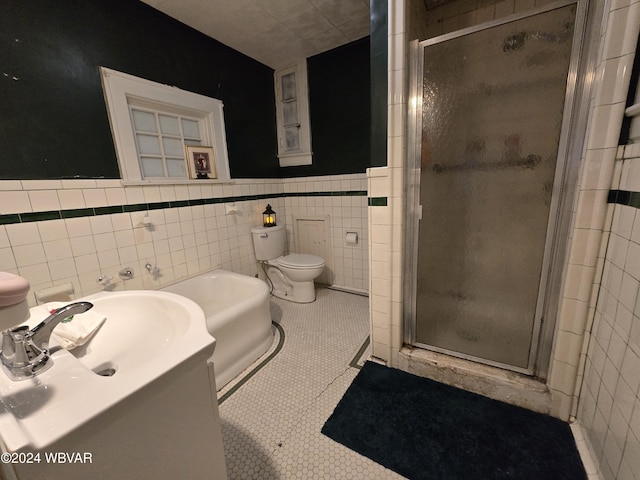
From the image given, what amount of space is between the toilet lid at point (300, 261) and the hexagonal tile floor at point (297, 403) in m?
0.45

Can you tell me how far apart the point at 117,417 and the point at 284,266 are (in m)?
1.95

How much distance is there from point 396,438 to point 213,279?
64.0 inches

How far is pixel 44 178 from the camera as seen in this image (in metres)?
1.38

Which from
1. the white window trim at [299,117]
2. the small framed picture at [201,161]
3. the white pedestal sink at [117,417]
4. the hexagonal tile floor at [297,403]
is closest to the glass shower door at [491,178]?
the hexagonal tile floor at [297,403]

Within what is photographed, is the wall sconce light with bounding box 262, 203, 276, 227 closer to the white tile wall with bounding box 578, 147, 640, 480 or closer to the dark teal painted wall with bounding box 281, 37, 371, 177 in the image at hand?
the dark teal painted wall with bounding box 281, 37, 371, 177

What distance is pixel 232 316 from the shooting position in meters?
1.58

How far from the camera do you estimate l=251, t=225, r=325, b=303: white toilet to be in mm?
2406

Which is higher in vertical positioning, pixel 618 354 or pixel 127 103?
pixel 127 103

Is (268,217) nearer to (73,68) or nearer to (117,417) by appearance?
(73,68)

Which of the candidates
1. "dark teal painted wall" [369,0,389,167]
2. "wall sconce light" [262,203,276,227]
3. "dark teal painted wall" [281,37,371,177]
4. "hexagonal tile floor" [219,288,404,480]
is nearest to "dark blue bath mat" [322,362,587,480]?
"hexagonal tile floor" [219,288,404,480]

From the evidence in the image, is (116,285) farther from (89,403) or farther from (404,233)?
(404,233)

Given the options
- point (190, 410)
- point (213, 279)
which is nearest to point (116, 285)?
point (213, 279)

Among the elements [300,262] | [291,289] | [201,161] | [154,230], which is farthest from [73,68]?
[291,289]

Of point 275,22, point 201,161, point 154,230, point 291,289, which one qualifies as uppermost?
point 275,22
